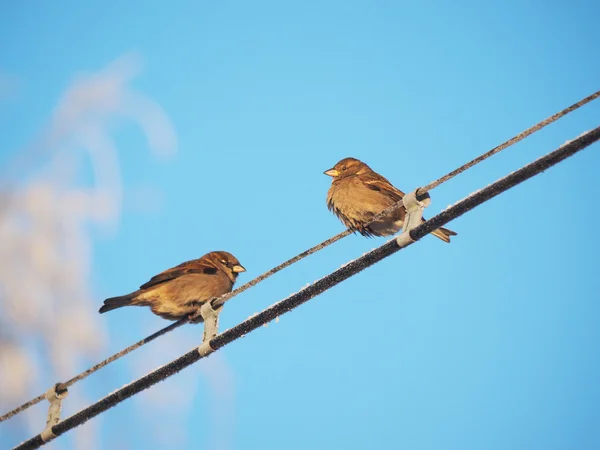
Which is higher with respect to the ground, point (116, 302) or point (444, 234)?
point (444, 234)

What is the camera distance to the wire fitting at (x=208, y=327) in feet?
16.2

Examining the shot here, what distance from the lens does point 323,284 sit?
14.4 ft

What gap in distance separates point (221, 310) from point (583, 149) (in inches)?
106

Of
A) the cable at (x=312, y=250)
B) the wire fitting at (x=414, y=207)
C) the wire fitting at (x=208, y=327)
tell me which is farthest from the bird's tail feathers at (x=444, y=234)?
the wire fitting at (x=414, y=207)

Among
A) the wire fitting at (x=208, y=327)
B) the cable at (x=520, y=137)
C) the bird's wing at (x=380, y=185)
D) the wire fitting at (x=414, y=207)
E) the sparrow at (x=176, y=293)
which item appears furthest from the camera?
the bird's wing at (x=380, y=185)

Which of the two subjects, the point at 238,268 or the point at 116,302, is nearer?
the point at 116,302

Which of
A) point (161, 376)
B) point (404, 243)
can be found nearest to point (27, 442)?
point (161, 376)

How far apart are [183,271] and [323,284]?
454cm

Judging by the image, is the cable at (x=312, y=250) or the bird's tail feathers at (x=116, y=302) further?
the bird's tail feathers at (x=116, y=302)

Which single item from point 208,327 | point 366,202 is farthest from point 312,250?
point 366,202

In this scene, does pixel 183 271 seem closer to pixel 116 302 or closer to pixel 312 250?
pixel 116 302

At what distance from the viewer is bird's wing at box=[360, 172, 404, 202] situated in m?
8.78

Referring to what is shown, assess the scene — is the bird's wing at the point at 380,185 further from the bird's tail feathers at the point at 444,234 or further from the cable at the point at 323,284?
the cable at the point at 323,284

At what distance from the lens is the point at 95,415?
17.2 ft
